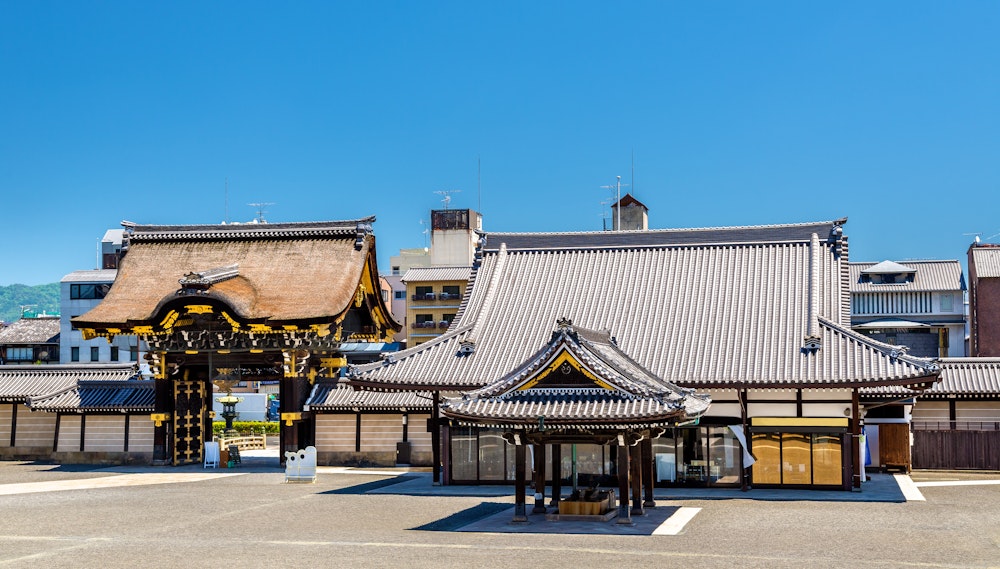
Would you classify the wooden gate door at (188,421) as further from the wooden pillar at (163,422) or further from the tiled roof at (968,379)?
the tiled roof at (968,379)

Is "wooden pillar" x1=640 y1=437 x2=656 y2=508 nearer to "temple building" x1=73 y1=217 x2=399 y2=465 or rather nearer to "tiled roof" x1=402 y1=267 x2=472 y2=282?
"temple building" x1=73 y1=217 x2=399 y2=465

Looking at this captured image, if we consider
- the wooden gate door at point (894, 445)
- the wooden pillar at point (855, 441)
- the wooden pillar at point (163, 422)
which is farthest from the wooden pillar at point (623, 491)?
the wooden pillar at point (163, 422)

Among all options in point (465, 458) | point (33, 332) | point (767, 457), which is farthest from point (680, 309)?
point (33, 332)

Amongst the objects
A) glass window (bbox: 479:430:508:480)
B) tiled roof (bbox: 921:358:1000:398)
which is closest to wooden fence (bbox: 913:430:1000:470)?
tiled roof (bbox: 921:358:1000:398)

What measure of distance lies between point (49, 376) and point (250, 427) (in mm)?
16555

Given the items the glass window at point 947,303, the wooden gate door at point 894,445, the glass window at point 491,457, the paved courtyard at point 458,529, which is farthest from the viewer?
the glass window at point 947,303

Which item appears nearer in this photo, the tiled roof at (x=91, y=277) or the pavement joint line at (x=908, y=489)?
the pavement joint line at (x=908, y=489)

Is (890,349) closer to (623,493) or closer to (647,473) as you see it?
(647,473)

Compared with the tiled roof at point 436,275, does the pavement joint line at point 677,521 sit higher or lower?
lower

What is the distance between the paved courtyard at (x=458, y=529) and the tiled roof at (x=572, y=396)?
8.46ft

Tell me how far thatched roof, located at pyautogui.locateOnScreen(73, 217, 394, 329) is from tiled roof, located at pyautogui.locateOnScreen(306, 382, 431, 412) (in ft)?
11.1

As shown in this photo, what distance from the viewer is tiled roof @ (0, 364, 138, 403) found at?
4953 centimetres

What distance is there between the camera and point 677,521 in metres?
26.6

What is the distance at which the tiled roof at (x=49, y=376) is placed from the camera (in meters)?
49.5
